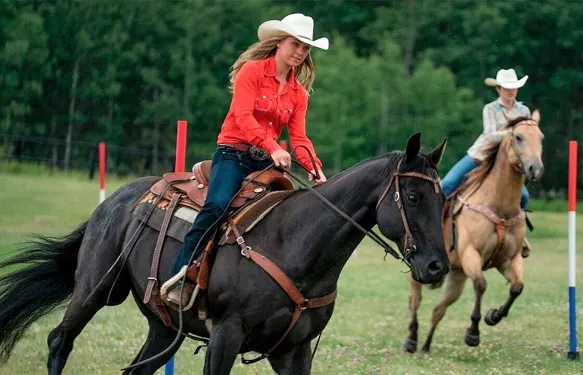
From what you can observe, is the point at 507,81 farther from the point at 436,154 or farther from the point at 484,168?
the point at 436,154

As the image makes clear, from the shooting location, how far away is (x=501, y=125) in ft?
40.8

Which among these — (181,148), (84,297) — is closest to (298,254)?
(84,297)

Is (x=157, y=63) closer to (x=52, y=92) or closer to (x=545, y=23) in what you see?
(x=52, y=92)

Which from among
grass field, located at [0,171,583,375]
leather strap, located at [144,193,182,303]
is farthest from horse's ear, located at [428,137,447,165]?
grass field, located at [0,171,583,375]

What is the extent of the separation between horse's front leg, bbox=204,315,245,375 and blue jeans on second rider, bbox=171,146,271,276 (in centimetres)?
53

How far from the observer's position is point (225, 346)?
6.41 meters

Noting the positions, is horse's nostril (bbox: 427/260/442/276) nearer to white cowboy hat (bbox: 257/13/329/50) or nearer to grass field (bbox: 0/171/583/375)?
white cowboy hat (bbox: 257/13/329/50)

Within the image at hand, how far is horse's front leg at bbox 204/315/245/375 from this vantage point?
21.0 feet

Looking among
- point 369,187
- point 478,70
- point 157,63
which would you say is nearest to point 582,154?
point 478,70

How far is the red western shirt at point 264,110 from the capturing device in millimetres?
6691

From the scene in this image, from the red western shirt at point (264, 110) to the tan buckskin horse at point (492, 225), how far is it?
508 cm

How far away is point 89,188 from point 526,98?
98.3 feet

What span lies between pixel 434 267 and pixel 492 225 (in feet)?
20.7

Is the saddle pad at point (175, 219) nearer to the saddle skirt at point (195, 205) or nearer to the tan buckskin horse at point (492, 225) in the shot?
the saddle skirt at point (195, 205)
